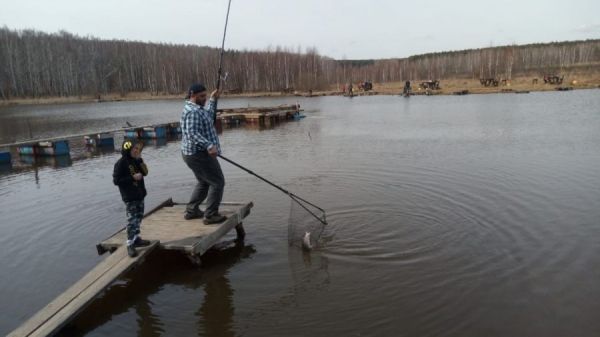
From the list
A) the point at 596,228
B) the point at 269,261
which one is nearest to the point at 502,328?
the point at 269,261

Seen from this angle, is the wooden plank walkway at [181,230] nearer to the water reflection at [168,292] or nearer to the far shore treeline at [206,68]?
the water reflection at [168,292]

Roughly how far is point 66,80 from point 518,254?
107679mm

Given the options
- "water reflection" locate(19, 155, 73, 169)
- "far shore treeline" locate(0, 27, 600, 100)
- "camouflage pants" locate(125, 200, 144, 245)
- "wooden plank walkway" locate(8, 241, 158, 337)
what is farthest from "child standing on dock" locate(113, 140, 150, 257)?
"far shore treeline" locate(0, 27, 600, 100)

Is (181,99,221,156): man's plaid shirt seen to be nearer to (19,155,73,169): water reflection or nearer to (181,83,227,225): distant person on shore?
(181,83,227,225): distant person on shore

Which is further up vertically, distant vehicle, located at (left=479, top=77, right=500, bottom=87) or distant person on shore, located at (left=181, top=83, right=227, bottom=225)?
distant vehicle, located at (left=479, top=77, right=500, bottom=87)

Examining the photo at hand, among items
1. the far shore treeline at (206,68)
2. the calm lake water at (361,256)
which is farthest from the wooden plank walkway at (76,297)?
the far shore treeline at (206,68)

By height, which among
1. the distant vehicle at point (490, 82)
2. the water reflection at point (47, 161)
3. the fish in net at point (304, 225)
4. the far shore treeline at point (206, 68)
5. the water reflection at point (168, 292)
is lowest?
the water reflection at point (168, 292)

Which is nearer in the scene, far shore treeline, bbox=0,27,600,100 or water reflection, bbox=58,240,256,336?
water reflection, bbox=58,240,256,336

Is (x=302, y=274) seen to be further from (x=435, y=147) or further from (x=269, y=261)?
(x=435, y=147)

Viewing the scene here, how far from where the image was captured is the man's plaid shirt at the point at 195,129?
6621 mm

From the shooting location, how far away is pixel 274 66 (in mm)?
96875

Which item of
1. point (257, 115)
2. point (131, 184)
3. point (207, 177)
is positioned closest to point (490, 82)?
point (257, 115)

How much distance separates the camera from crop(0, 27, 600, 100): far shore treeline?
9031cm

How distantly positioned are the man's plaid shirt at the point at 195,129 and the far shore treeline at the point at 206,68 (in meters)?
78.3
